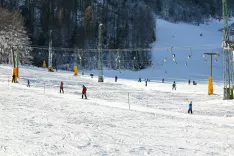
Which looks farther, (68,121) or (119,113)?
(119,113)

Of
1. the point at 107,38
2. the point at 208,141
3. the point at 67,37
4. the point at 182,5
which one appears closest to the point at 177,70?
the point at 107,38

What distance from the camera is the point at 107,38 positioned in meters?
97.0

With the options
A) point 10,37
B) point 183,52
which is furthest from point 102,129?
point 183,52

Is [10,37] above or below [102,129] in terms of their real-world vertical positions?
above

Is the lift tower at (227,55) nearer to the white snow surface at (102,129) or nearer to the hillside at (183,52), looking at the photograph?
the white snow surface at (102,129)

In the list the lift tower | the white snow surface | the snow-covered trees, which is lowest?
the white snow surface

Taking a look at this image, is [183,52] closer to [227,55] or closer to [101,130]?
[227,55]

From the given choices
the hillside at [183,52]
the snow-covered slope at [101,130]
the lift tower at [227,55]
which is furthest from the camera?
A: the hillside at [183,52]

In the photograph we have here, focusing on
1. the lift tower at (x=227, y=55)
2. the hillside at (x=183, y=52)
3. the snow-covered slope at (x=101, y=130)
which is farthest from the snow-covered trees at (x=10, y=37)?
the lift tower at (x=227, y=55)

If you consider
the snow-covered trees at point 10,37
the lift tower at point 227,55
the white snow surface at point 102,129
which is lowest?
the white snow surface at point 102,129

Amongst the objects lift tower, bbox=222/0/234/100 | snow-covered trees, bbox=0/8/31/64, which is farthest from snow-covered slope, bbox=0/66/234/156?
snow-covered trees, bbox=0/8/31/64

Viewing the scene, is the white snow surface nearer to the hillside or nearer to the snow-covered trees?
the snow-covered trees

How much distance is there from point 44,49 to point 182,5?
72178 millimetres

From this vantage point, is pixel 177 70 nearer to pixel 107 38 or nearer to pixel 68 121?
pixel 107 38
